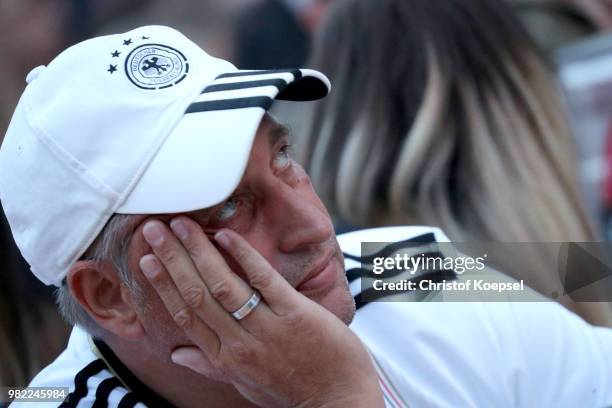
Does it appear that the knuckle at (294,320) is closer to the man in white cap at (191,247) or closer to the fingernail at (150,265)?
the man in white cap at (191,247)

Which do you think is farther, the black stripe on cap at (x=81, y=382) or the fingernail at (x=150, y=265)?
the black stripe on cap at (x=81, y=382)

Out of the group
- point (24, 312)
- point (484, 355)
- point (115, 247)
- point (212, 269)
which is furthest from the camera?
point (24, 312)

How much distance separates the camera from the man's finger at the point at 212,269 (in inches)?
Result: 74.5

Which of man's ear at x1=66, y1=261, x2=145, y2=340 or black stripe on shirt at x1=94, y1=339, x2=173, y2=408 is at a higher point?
man's ear at x1=66, y1=261, x2=145, y2=340

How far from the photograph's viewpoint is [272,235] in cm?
202

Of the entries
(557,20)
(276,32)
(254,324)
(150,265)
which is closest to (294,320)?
(254,324)

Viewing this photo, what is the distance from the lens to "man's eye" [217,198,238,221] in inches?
77.4

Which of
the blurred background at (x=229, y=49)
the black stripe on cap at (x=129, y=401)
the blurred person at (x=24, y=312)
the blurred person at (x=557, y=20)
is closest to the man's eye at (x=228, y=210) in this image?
the black stripe on cap at (x=129, y=401)

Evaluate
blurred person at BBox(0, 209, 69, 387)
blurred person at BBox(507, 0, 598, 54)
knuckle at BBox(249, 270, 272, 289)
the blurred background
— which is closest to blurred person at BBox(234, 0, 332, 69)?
the blurred background

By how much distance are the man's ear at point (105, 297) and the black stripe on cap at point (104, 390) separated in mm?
110

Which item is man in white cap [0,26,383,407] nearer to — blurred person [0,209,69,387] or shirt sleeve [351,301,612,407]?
shirt sleeve [351,301,612,407]

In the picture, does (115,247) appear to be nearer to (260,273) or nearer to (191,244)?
(191,244)

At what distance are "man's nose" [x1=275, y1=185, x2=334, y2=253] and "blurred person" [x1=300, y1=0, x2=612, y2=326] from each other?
943 mm

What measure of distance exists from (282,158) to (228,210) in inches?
7.6
